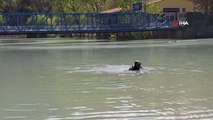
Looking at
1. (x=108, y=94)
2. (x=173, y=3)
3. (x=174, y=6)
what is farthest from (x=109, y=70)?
(x=174, y=6)

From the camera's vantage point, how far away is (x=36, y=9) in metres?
114

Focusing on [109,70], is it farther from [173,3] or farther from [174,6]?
[174,6]

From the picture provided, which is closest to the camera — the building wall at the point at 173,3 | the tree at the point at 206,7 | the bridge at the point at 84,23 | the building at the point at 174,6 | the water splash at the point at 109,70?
the water splash at the point at 109,70

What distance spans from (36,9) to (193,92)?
323 ft

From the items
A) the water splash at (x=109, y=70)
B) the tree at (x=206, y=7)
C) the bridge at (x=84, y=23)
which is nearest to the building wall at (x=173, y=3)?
the tree at (x=206, y=7)

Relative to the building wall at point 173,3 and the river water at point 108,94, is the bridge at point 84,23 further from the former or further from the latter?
the river water at point 108,94

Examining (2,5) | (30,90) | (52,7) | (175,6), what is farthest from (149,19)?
(30,90)

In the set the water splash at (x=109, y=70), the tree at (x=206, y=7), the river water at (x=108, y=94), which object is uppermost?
the tree at (x=206, y=7)

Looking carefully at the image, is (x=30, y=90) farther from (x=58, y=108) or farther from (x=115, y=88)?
(x=58, y=108)

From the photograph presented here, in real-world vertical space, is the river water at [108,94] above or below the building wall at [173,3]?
below

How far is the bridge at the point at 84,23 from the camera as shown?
69438 mm

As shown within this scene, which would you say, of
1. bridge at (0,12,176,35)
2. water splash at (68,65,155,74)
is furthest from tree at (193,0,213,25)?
water splash at (68,65,155,74)

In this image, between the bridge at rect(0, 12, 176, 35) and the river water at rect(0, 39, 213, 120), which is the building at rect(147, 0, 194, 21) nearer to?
the bridge at rect(0, 12, 176, 35)

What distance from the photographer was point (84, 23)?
246ft
